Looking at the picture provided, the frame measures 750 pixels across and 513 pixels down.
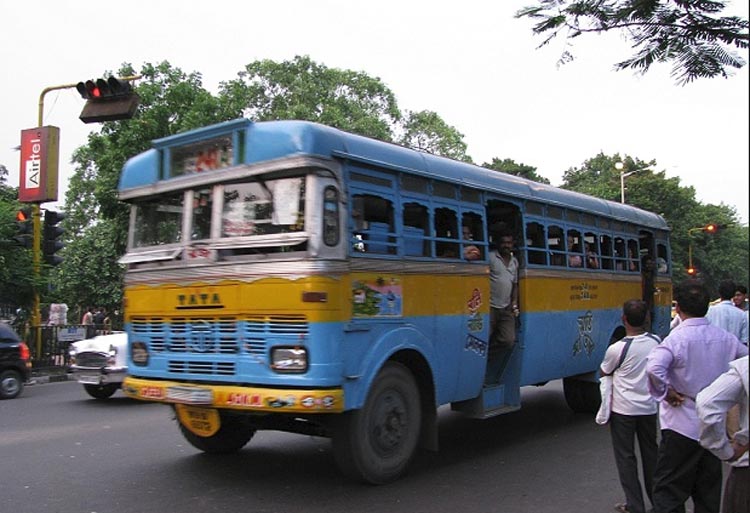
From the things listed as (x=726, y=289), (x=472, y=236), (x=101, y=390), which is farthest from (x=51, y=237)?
(x=726, y=289)

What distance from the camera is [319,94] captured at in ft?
127

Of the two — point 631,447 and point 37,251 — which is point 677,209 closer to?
point 37,251

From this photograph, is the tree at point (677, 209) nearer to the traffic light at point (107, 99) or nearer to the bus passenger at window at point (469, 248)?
the traffic light at point (107, 99)

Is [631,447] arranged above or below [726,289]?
below

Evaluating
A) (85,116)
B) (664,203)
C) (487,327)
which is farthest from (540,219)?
(664,203)

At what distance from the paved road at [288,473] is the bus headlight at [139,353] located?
42.0 inches

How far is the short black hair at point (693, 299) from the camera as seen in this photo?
4.50 metres

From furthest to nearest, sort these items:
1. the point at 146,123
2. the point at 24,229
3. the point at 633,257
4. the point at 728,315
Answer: the point at 146,123 → the point at 24,229 → the point at 633,257 → the point at 728,315

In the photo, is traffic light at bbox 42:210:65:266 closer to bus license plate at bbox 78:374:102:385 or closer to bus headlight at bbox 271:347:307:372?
bus license plate at bbox 78:374:102:385

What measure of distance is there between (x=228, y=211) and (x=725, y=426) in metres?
4.25

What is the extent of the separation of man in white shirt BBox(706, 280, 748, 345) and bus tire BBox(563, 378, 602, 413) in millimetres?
1928

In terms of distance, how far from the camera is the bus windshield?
5887 mm

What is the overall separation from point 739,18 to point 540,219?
180 inches

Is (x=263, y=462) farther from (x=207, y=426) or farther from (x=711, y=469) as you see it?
(x=711, y=469)
